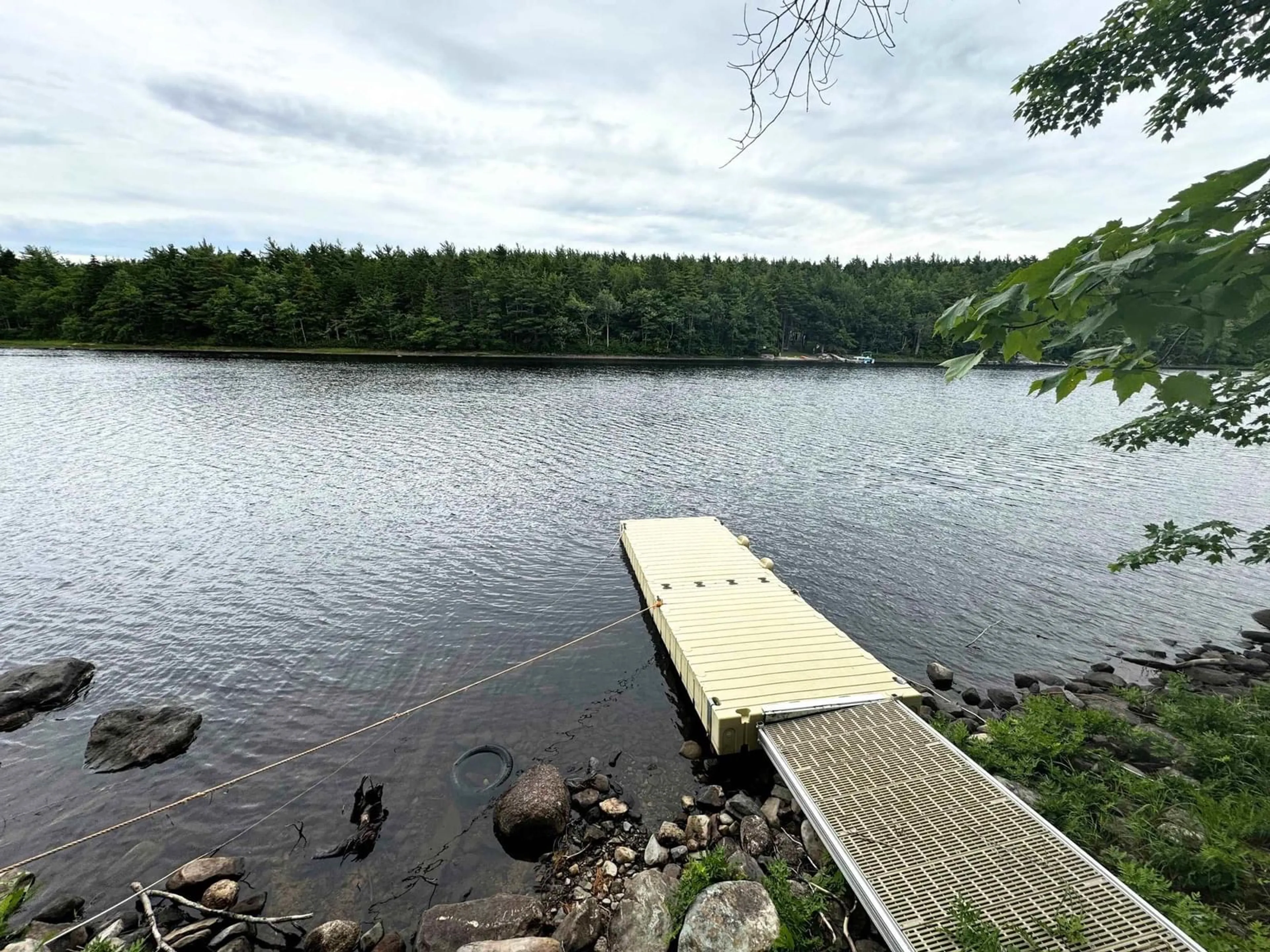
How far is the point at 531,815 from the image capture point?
28.5 ft

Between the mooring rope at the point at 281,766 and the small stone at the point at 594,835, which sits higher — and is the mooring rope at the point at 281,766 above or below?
below

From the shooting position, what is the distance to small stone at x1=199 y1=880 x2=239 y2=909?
7.86 m

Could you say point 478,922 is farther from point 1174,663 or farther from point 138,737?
point 1174,663

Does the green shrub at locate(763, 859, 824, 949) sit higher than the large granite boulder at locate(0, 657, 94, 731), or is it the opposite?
the green shrub at locate(763, 859, 824, 949)

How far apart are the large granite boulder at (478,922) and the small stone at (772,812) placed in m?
3.33

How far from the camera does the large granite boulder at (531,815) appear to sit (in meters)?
8.66

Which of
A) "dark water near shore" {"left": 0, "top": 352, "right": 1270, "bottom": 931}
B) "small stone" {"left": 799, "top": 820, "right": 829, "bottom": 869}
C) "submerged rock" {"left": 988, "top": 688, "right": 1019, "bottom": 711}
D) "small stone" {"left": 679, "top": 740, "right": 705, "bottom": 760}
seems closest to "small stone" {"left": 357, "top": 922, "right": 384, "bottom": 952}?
"dark water near shore" {"left": 0, "top": 352, "right": 1270, "bottom": 931}

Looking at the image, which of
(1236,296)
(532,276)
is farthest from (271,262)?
(1236,296)

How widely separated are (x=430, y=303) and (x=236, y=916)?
97.3 m

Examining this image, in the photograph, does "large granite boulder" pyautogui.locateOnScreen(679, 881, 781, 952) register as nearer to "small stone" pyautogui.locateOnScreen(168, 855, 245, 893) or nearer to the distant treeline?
"small stone" pyautogui.locateOnScreen(168, 855, 245, 893)

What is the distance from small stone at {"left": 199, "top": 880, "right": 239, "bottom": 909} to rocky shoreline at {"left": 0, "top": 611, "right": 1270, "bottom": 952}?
22 mm

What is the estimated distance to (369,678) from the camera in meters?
12.7

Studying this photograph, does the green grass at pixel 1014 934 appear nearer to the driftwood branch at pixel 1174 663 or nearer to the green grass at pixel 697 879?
the green grass at pixel 697 879

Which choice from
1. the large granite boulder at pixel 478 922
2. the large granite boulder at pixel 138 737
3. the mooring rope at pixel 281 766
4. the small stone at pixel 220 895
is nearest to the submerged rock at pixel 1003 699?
the mooring rope at pixel 281 766
